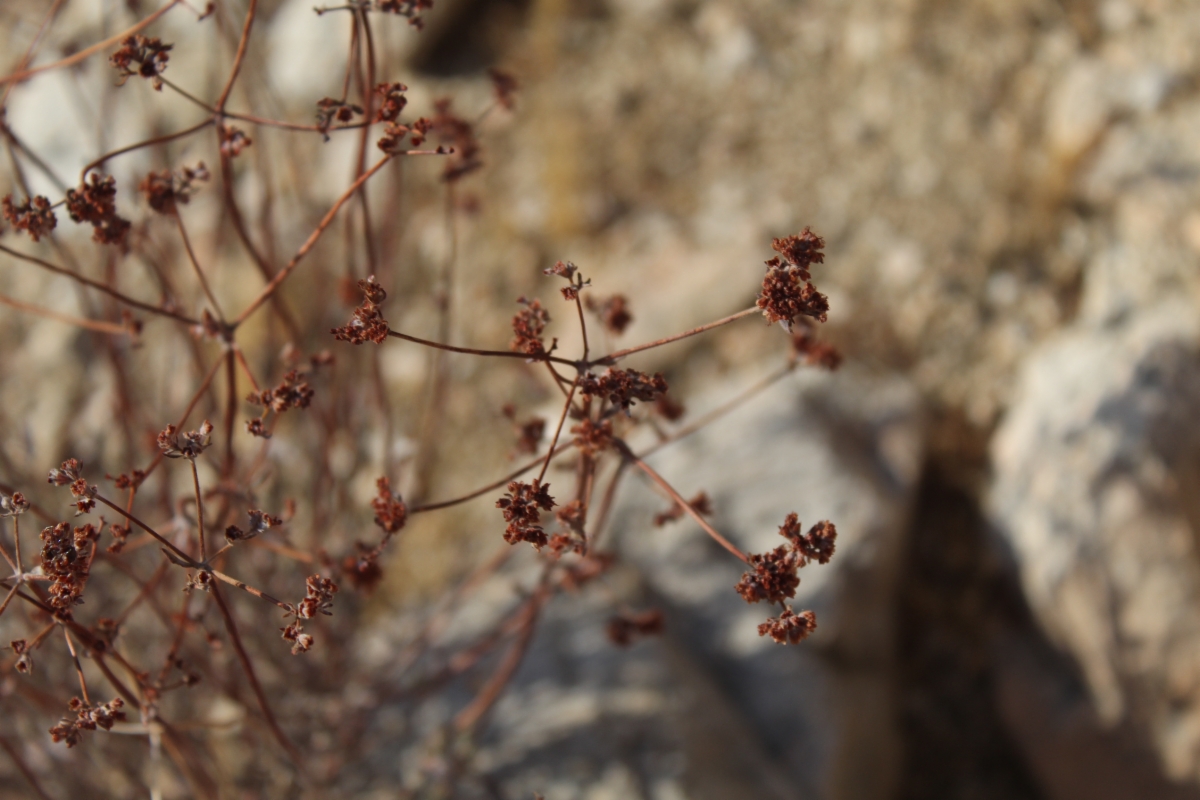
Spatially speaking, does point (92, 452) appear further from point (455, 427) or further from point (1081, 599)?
point (1081, 599)

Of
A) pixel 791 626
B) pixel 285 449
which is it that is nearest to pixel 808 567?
pixel 285 449

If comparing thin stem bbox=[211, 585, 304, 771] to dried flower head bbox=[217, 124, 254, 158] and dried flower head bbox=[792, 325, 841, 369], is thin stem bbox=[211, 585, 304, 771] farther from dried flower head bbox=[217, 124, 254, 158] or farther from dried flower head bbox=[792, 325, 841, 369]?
dried flower head bbox=[792, 325, 841, 369]

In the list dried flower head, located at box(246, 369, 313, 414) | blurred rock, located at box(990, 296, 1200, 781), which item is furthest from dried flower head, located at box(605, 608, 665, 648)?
blurred rock, located at box(990, 296, 1200, 781)

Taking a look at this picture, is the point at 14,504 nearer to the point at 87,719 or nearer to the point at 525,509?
the point at 87,719

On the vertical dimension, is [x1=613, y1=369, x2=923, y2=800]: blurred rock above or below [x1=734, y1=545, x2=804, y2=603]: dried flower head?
above

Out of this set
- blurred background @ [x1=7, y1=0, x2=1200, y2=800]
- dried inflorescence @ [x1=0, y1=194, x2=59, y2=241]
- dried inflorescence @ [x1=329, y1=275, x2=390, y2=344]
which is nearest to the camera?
dried inflorescence @ [x1=329, y1=275, x2=390, y2=344]

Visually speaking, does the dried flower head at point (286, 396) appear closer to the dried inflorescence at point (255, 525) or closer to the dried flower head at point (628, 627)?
the dried inflorescence at point (255, 525)

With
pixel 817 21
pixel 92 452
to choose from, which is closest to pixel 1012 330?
→ pixel 817 21
